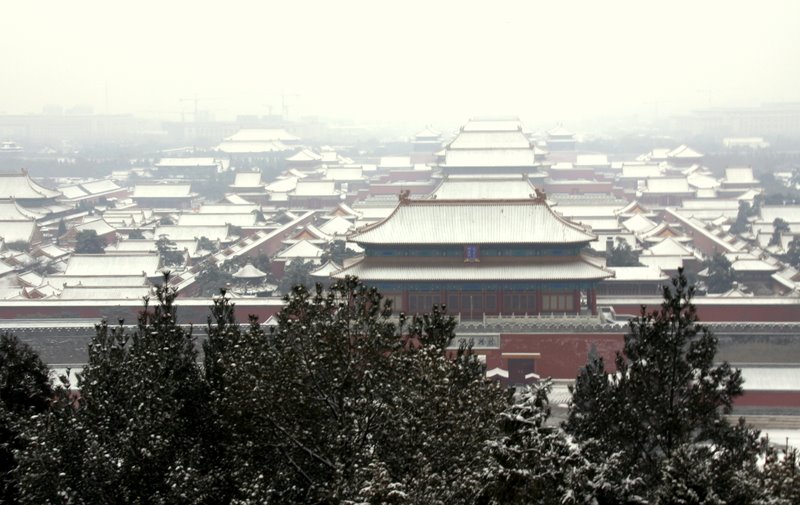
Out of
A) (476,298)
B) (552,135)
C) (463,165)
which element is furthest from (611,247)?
(552,135)

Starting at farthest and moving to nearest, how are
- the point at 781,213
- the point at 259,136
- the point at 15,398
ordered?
1. the point at 259,136
2. the point at 781,213
3. the point at 15,398

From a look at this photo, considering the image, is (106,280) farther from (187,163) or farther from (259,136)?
(259,136)

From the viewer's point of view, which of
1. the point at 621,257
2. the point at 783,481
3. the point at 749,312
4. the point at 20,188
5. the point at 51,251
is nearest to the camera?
the point at 783,481

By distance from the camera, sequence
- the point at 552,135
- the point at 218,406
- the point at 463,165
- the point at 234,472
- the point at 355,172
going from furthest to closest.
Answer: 1. the point at 552,135
2. the point at 355,172
3. the point at 463,165
4. the point at 218,406
5. the point at 234,472


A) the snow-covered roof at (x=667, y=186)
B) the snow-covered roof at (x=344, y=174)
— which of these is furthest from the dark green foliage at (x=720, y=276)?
the snow-covered roof at (x=344, y=174)

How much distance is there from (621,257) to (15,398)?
2449cm

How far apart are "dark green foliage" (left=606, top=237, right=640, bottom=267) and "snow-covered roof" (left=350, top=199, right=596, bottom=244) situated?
7.20 metres

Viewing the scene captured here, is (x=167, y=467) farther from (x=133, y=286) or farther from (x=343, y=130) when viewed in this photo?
(x=343, y=130)

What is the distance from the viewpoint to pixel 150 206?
214 ft

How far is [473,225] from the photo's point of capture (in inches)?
1101

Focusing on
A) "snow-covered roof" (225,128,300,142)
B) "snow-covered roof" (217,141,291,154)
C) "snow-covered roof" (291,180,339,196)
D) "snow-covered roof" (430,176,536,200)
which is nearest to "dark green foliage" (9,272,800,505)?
"snow-covered roof" (430,176,536,200)

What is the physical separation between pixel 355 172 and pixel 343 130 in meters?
107

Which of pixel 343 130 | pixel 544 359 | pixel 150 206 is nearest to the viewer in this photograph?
pixel 544 359

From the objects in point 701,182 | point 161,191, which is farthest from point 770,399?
point 161,191
